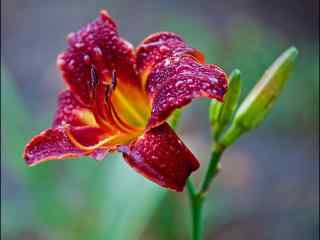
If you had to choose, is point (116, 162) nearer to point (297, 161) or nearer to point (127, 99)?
point (127, 99)

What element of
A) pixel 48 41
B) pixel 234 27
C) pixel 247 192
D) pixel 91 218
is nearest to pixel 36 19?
pixel 48 41

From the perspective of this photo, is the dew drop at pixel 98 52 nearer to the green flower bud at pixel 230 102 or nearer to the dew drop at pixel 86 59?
the dew drop at pixel 86 59

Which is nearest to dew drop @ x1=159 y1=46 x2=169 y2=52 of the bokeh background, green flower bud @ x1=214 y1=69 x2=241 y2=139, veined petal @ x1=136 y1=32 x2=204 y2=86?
veined petal @ x1=136 y1=32 x2=204 y2=86

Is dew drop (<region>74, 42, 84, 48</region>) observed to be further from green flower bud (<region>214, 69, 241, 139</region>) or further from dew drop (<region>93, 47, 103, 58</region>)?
green flower bud (<region>214, 69, 241, 139</region>)

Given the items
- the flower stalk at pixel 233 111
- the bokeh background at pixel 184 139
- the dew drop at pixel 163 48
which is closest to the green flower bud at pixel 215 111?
the flower stalk at pixel 233 111

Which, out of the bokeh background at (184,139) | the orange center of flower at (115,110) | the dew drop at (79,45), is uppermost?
the dew drop at (79,45)

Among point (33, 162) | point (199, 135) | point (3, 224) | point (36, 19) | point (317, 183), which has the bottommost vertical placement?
point (317, 183)

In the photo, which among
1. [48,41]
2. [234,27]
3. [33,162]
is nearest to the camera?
[33,162]

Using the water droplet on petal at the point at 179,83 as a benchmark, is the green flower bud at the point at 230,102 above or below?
below
